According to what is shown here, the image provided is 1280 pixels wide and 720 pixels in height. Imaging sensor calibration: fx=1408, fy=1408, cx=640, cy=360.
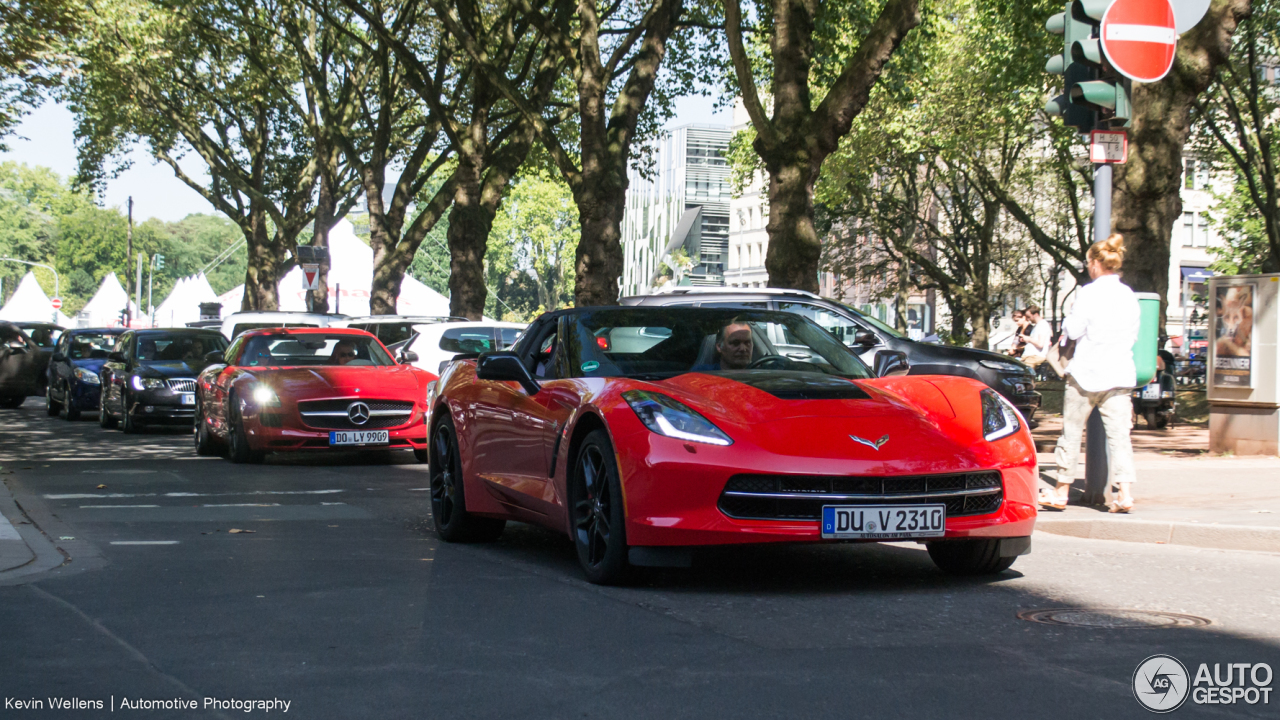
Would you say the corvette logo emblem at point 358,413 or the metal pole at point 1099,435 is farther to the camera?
the corvette logo emblem at point 358,413

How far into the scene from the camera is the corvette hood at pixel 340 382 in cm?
1432

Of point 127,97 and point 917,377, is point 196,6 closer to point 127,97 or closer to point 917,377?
point 127,97

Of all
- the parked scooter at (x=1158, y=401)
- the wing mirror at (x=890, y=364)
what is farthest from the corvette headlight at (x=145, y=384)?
the wing mirror at (x=890, y=364)

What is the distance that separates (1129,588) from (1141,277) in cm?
847

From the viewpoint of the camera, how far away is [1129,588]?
6.57m

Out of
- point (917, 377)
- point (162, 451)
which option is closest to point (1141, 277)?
point (917, 377)

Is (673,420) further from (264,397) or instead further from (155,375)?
(155,375)

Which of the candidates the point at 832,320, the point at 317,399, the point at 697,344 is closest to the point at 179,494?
the point at 317,399

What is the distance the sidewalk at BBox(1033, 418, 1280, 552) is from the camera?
8.21 m

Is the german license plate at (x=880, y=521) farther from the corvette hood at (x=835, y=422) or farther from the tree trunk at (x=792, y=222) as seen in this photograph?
the tree trunk at (x=792, y=222)

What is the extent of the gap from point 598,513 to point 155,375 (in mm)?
15211

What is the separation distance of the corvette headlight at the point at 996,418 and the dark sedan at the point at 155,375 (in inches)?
579

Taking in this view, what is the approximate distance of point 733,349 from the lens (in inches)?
287

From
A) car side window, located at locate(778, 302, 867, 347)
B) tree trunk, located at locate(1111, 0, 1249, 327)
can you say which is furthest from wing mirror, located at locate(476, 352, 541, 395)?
tree trunk, located at locate(1111, 0, 1249, 327)
